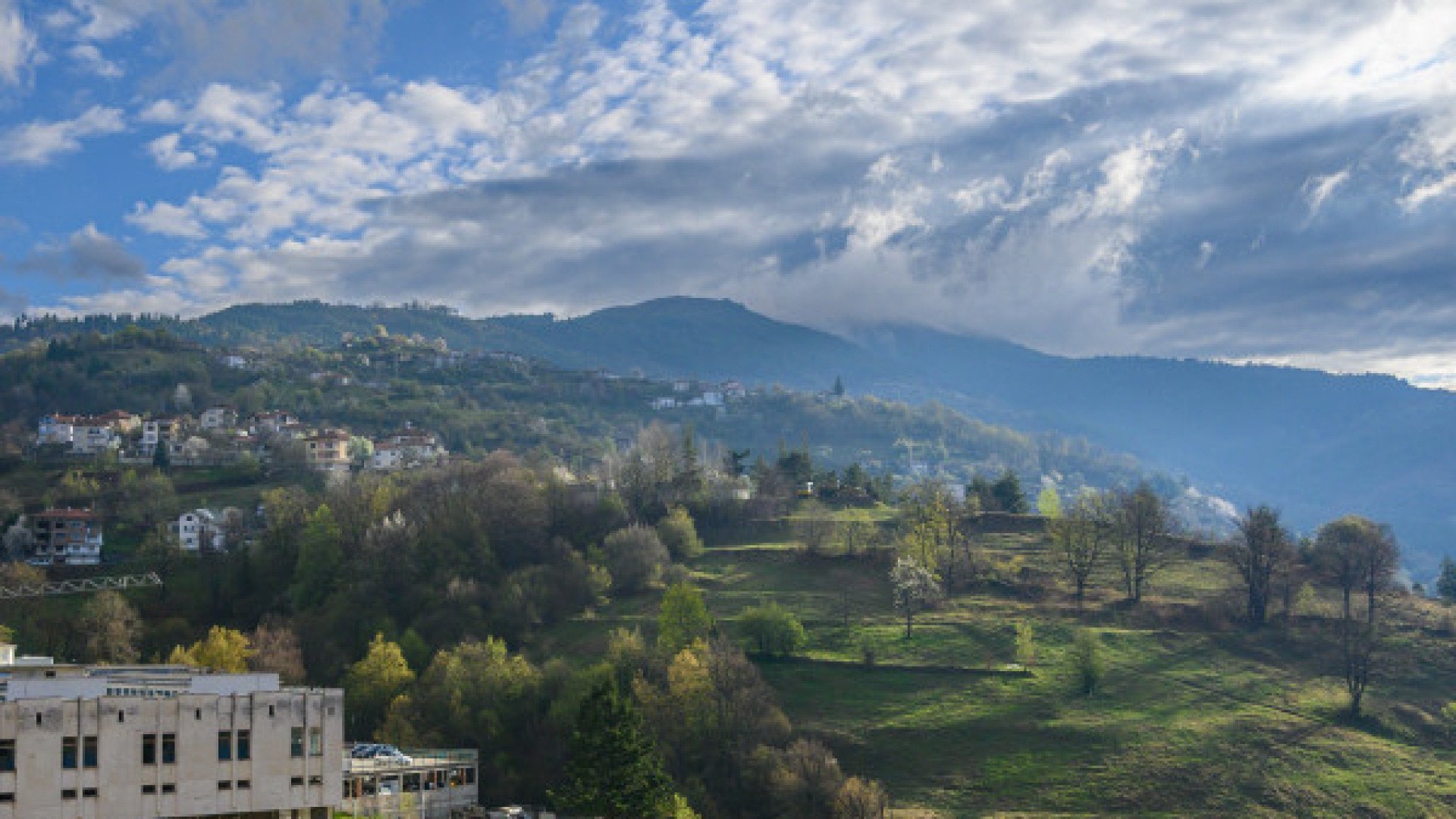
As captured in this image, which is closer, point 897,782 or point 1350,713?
point 897,782

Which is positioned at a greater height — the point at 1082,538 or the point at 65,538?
the point at 1082,538

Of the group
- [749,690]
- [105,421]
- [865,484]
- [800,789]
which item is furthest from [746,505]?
[105,421]

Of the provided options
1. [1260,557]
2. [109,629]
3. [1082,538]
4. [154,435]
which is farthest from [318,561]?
[1260,557]

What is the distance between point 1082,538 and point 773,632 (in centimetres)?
3819

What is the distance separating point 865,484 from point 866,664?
231 feet

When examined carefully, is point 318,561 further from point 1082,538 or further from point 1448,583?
point 1448,583

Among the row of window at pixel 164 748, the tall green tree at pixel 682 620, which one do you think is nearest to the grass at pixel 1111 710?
the tall green tree at pixel 682 620

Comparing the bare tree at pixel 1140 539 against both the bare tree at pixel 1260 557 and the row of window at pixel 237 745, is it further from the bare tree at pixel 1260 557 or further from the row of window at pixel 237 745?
the row of window at pixel 237 745

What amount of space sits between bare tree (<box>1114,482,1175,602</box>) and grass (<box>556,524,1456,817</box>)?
9.92ft

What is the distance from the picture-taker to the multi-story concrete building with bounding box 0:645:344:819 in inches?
1998

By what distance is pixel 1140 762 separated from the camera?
78.7 meters

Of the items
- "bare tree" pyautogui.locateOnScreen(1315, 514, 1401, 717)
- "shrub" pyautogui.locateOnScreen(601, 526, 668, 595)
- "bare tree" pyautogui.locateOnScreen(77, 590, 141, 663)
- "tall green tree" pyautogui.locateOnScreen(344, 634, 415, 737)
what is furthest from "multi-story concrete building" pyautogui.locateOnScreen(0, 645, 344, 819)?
"bare tree" pyautogui.locateOnScreen(1315, 514, 1401, 717)

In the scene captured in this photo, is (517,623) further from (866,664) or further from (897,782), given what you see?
(897,782)

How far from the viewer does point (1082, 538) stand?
11900 centimetres
